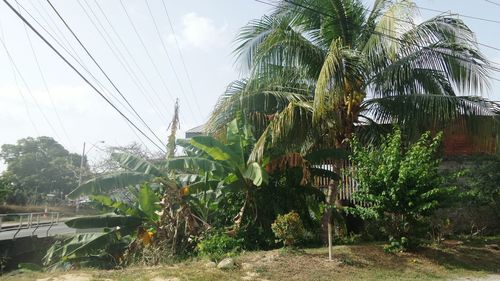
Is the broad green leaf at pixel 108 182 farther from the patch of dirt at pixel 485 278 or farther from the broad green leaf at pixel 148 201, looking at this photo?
the patch of dirt at pixel 485 278

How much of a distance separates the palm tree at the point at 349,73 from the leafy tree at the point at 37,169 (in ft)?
138

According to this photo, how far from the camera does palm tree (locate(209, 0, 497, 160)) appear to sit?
36.2ft

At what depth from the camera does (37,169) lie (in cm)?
5416

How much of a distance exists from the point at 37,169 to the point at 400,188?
173 ft

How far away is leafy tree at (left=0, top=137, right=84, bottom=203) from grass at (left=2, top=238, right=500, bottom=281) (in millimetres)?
43096

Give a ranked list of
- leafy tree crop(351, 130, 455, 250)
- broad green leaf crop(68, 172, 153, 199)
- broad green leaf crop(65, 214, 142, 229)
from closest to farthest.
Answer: leafy tree crop(351, 130, 455, 250) < broad green leaf crop(68, 172, 153, 199) < broad green leaf crop(65, 214, 142, 229)

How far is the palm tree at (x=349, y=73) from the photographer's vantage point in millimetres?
11031

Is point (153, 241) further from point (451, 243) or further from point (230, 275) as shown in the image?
point (451, 243)

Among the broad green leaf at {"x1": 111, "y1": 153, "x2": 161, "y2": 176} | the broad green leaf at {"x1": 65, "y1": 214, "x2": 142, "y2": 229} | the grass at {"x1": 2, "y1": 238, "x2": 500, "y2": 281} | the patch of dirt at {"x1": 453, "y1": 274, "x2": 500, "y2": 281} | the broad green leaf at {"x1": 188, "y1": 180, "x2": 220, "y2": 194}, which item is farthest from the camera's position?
the broad green leaf at {"x1": 65, "y1": 214, "x2": 142, "y2": 229}

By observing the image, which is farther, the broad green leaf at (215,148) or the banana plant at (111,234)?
the banana plant at (111,234)

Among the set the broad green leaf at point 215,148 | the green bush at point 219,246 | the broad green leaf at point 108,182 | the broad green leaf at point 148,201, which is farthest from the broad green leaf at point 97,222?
the broad green leaf at point 215,148

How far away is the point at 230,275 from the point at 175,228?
3.83 m

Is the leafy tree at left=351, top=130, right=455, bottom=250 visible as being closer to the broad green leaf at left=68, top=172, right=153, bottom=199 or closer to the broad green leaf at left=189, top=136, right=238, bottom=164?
the broad green leaf at left=189, top=136, right=238, bottom=164

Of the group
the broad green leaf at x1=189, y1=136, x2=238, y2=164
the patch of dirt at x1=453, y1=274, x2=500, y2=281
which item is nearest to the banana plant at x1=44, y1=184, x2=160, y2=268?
the broad green leaf at x1=189, y1=136, x2=238, y2=164
